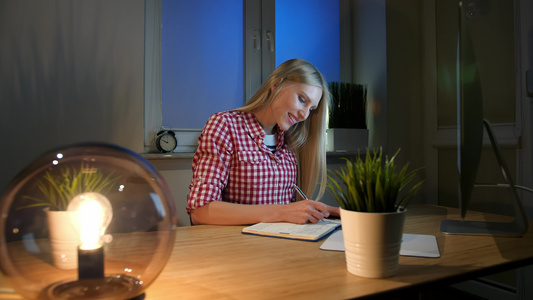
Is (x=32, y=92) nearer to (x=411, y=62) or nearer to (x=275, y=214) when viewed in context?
(x=275, y=214)

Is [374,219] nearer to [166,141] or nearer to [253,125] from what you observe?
[253,125]

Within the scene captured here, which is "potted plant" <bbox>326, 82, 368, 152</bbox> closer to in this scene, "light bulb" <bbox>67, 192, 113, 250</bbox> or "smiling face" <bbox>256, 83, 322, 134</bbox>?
"smiling face" <bbox>256, 83, 322, 134</bbox>

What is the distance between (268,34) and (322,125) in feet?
3.16

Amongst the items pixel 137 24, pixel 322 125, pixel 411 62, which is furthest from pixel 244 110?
pixel 411 62

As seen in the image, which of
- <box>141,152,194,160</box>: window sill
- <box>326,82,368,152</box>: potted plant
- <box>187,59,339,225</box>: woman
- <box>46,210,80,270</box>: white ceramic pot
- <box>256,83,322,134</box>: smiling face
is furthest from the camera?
<box>326,82,368,152</box>: potted plant

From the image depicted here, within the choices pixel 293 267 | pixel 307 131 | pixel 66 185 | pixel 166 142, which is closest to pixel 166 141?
pixel 166 142

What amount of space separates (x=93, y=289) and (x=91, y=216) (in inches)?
3.9

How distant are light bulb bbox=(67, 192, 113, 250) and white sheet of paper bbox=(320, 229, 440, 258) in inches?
20.3

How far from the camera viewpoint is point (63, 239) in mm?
500

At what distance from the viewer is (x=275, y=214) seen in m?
1.21

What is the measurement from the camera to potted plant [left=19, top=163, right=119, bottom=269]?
494 millimetres

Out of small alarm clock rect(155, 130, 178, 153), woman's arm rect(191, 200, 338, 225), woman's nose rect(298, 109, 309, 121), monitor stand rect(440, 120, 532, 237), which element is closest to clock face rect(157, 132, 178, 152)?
small alarm clock rect(155, 130, 178, 153)

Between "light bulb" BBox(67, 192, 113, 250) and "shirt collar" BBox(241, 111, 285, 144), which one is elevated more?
"shirt collar" BBox(241, 111, 285, 144)

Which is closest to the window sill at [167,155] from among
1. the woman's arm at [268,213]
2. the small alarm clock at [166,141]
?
the small alarm clock at [166,141]
